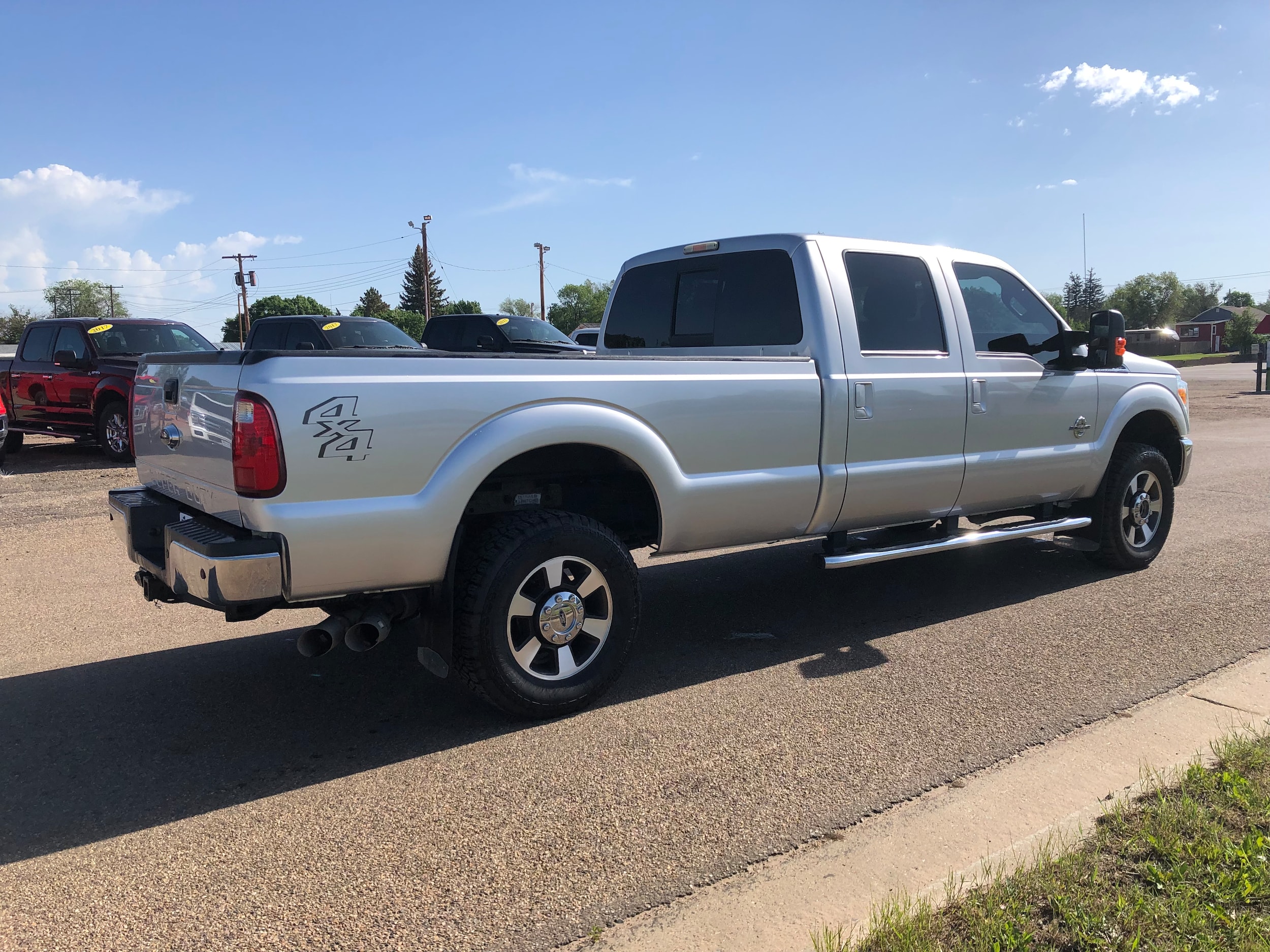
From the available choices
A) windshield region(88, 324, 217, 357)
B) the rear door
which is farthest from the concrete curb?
the rear door

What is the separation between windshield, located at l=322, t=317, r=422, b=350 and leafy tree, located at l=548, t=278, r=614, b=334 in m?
106

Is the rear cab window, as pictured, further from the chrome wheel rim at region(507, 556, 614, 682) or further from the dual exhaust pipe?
the dual exhaust pipe

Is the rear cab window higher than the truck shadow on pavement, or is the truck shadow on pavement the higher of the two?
the rear cab window

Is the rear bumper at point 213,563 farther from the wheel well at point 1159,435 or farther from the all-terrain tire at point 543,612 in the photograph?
the wheel well at point 1159,435

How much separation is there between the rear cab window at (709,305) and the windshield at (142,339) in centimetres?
822

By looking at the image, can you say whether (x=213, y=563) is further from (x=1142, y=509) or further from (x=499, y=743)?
(x=1142, y=509)

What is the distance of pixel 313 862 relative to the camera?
2965 mm

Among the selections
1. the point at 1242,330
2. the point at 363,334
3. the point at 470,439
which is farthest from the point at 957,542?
the point at 1242,330

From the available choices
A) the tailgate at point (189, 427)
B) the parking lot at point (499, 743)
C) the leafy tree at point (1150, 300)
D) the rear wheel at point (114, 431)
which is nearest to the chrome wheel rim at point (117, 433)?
the rear wheel at point (114, 431)

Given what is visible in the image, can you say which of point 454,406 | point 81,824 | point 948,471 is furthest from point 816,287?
point 81,824

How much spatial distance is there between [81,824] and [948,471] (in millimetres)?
4328

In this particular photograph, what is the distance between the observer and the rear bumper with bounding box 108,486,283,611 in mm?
3377

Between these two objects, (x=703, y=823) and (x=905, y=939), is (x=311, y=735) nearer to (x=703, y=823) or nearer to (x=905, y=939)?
(x=703, y=823)

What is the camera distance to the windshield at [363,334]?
14.2 meters
